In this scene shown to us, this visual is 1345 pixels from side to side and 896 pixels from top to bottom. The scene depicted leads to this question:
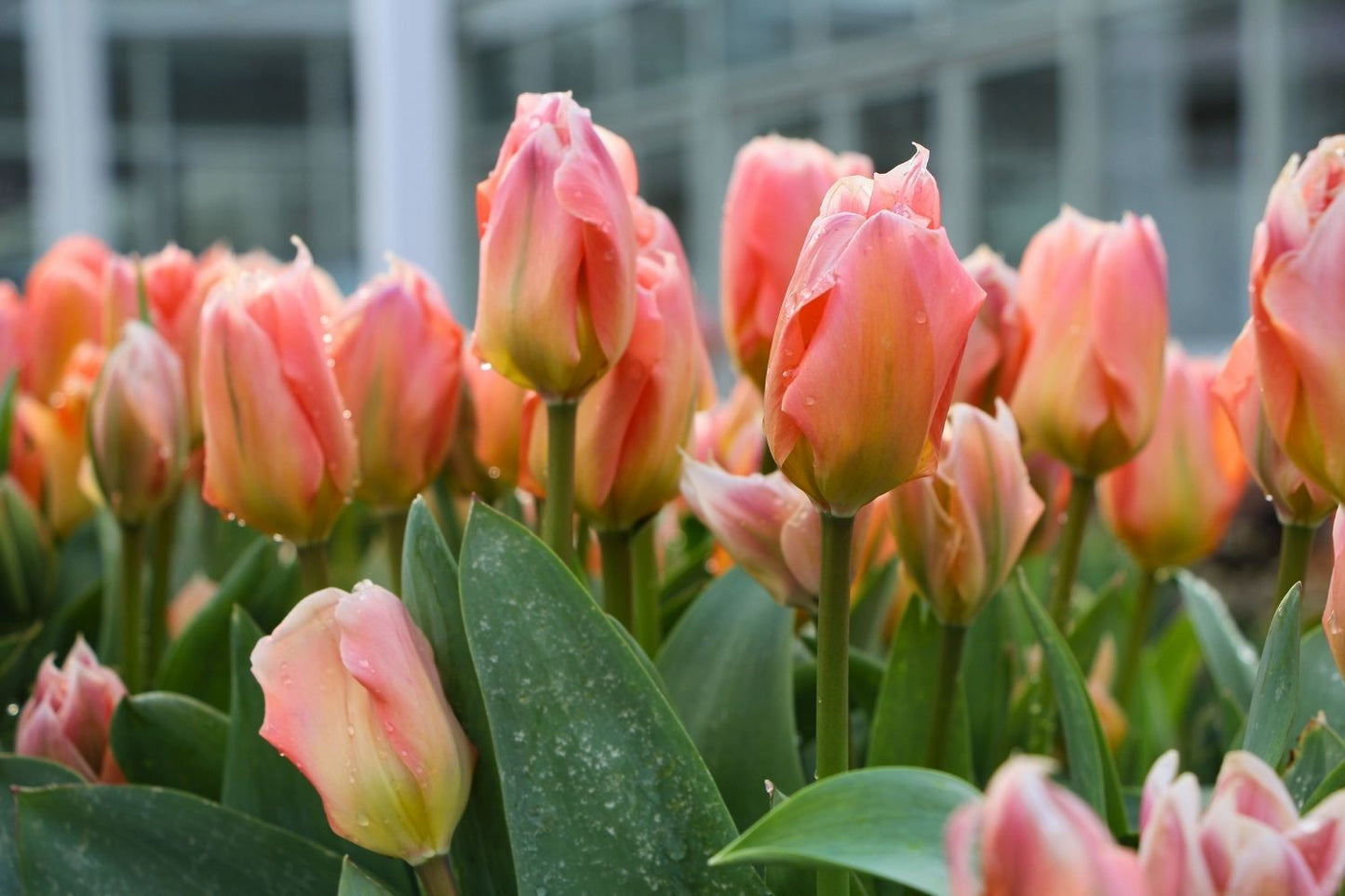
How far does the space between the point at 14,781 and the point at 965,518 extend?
33 cm

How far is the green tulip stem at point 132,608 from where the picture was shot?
0.68 meters

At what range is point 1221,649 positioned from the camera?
710 millimetres

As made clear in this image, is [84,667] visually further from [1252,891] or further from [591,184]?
[1252,891]

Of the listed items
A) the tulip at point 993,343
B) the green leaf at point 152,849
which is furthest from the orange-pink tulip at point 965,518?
the green leaf at point 152,849

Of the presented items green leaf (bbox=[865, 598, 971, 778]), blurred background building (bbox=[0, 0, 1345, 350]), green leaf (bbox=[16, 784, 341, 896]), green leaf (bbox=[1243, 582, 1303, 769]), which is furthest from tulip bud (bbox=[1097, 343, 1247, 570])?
blurred background building (bbox=[0, 0, 1345, 350])

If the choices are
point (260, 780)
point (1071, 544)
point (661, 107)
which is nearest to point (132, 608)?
point (260, 780)

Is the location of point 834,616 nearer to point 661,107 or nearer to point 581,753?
point 581,753

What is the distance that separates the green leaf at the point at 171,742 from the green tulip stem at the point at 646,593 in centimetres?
16

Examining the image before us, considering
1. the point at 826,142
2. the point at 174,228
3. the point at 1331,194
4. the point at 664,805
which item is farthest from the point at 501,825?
the point at 174,228

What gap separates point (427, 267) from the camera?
6586mm

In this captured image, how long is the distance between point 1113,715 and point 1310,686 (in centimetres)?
14

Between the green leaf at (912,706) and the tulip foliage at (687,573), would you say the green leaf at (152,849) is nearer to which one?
the tulip foliage at (687,573)

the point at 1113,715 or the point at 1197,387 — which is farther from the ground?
the point at 1197,387

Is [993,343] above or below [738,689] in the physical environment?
above
